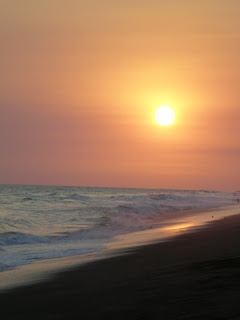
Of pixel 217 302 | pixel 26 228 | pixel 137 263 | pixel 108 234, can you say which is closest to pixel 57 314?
pixel 217 302

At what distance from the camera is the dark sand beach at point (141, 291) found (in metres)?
7.52

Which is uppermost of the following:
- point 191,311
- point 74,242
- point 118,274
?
point 74,242

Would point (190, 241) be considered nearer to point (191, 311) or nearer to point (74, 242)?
point (74, 242)

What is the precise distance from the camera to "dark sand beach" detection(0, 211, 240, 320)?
7516mm

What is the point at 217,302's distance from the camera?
759 cm

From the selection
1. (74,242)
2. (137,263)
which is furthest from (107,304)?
(74,242)

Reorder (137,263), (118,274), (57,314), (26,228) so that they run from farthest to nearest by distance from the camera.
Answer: (26,228) → (137,263) → (118,274) → (57,314)

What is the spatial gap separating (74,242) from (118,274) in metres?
9.16

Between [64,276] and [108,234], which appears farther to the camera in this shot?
[108,234]

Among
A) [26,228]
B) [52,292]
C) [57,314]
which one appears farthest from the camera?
[26,228]

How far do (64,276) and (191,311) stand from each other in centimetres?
465

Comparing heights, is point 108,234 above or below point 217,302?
above

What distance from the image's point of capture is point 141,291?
8961 millimetres

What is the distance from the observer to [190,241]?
16.8m
